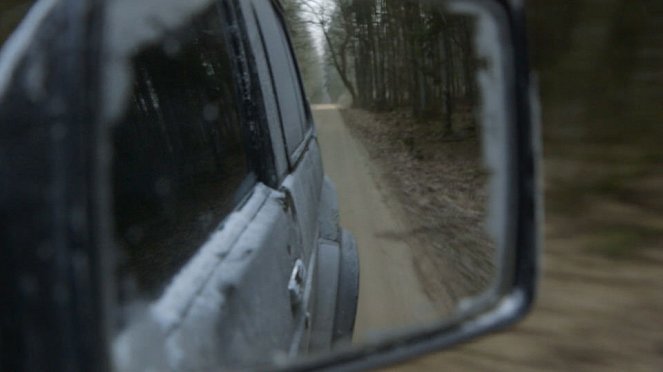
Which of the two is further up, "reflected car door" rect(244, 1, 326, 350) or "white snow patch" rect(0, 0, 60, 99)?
"white snow patch" rect(0, 0, 60, 99)

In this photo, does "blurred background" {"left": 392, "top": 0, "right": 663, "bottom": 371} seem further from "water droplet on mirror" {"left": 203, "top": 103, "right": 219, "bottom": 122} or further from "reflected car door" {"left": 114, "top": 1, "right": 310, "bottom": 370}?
"water droplet on mirror" {"left": 203, "top": 103, "right": 219, "bottom": 122}

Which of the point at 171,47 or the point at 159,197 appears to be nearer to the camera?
the point at 171,47

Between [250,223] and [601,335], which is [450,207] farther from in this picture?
[250,223]

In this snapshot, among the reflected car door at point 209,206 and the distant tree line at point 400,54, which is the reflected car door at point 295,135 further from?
the distant tree line at point 400,54

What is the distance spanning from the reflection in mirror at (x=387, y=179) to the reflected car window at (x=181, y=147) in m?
0.26

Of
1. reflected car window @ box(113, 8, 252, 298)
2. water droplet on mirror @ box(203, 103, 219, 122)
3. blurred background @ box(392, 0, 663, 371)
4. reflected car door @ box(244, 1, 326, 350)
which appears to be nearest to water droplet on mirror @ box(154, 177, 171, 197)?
reflected car window @ box(113, 8, 252, 298)

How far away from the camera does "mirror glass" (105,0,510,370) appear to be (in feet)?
5.27

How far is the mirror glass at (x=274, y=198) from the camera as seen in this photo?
1.61 metres

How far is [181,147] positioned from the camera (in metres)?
2.34

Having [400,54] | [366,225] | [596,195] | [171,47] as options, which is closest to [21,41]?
[171,47]

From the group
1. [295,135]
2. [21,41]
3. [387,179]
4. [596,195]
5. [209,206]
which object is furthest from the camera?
[387,179]

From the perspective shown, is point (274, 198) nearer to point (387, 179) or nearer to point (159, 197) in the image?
point (159, 197)

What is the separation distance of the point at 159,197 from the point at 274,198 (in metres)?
0.28

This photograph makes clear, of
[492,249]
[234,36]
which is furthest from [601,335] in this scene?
[234,36]
